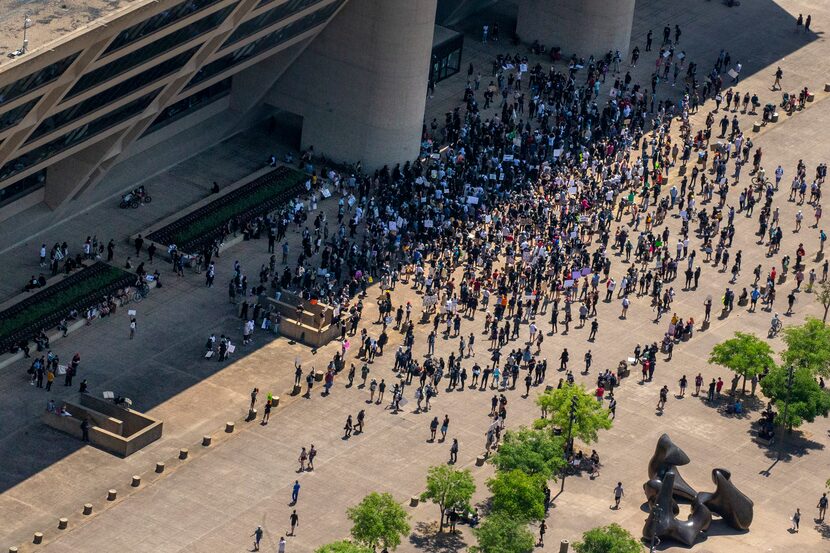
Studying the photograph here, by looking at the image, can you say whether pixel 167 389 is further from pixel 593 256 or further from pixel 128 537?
pixel 593 256

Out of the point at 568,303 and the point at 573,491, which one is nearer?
the point at 573,491

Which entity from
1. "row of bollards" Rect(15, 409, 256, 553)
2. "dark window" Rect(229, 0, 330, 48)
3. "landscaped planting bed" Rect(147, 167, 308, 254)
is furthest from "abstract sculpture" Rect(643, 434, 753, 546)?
"dark window" Rect(229, 0, 330, 48)

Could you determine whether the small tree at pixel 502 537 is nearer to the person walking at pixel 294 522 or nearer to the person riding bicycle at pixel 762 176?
the person walking at pixel 294 522

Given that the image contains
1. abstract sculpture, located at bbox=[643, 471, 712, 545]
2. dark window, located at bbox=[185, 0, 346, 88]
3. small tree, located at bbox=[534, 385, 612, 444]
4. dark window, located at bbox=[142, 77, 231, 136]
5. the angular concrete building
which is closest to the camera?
abstract sculpture, located at bbox=[643, 471, 712, 545]

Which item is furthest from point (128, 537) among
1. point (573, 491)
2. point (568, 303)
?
point (568, 303)

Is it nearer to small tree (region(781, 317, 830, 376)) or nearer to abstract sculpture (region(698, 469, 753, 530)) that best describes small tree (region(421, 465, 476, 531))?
abstract sculpture (region(698, 469, 753, 530))

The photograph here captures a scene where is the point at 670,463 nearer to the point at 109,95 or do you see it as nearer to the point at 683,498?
the point at 683,498

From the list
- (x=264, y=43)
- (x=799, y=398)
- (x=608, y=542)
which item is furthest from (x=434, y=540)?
(x=264, y=43)
